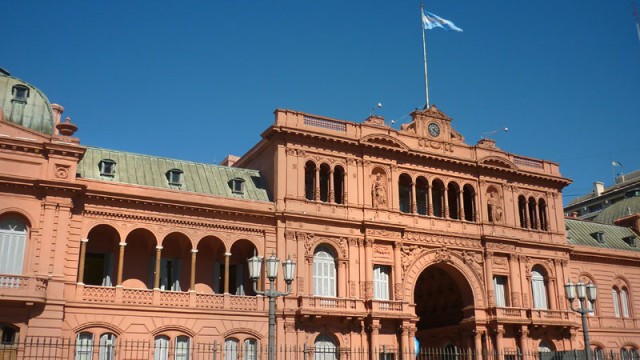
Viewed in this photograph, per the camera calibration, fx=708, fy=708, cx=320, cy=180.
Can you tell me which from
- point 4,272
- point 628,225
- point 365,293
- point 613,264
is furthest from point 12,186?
point 628,225

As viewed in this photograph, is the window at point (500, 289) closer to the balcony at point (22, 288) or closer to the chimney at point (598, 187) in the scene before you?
the balcony at point (22, 288)

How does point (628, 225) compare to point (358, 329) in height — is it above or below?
above

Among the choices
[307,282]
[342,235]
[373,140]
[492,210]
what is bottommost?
[307,282]

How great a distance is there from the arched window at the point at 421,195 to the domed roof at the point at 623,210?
30.1 metres

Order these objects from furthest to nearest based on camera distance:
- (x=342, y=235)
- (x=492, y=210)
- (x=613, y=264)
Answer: (x=613, y=264)
(x=492, y=210)
(x=342, y=235)

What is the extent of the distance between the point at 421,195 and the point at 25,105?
24.8 m

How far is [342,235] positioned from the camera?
4138 cm

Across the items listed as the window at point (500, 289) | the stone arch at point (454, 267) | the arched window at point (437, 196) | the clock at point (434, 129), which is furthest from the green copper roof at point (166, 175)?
the window at point (500, 289)

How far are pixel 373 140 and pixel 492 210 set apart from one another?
1026 cm

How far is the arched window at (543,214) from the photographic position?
166ft

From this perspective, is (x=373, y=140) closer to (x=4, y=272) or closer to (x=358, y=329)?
(x=358, y=329)

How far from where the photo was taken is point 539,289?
48.7 metres

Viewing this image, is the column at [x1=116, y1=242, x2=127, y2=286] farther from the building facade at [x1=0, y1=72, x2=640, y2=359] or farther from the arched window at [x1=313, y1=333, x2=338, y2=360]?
the arched window at [x1=313, y1=333, x2=338, y2=360]

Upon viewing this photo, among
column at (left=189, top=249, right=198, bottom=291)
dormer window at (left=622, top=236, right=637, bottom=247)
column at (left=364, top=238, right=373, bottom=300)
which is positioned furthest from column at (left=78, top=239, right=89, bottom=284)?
dormer window at (left=622, top=236, right=637, bottom=247)
